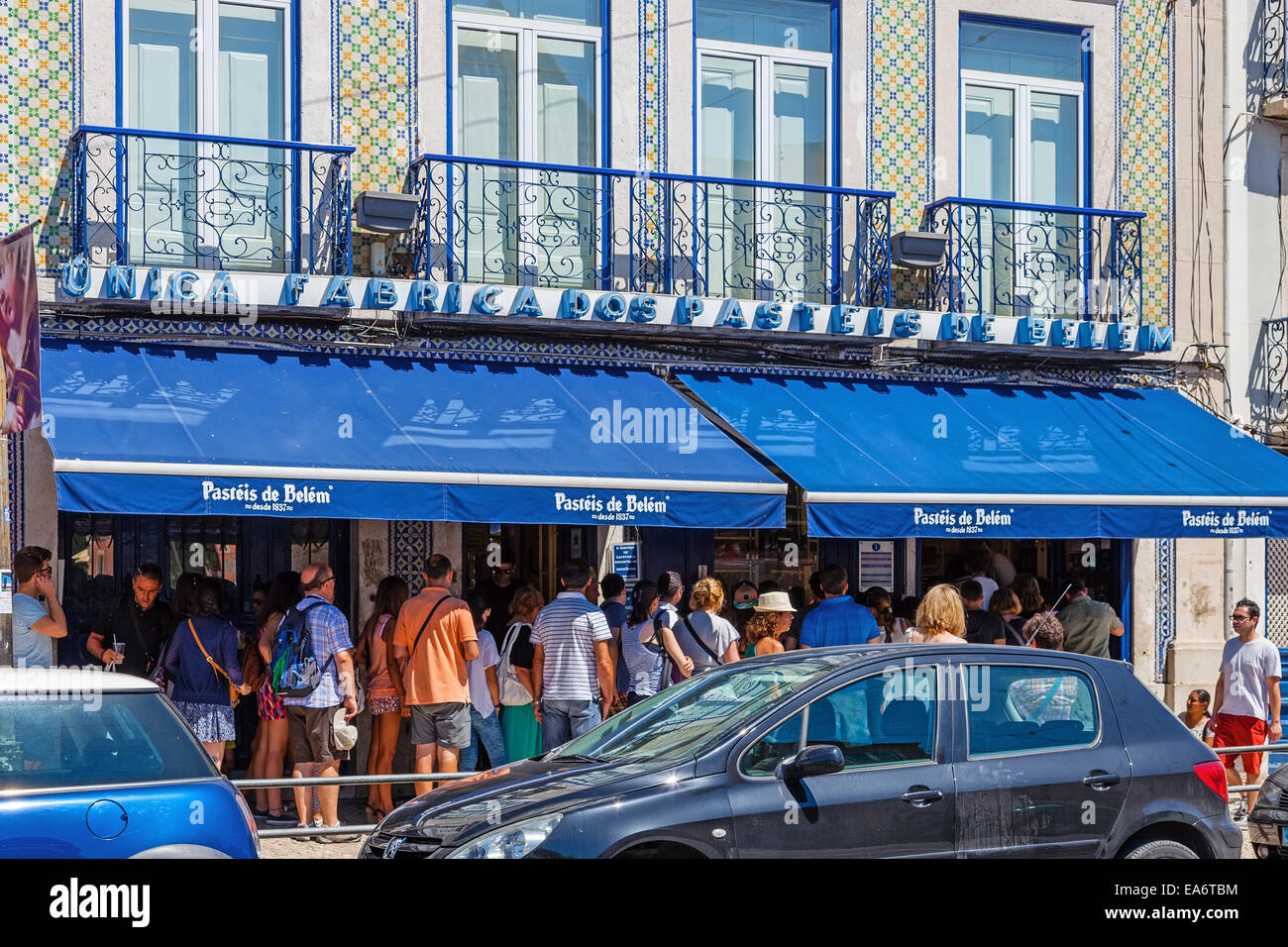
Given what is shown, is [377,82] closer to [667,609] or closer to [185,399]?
[185,399]

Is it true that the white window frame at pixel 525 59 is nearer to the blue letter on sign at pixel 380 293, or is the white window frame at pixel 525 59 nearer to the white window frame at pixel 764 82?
the white window frame at pixel 764 82

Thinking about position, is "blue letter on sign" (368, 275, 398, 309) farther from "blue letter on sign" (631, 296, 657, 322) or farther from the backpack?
the backpack

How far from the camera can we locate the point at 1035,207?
45.9ft

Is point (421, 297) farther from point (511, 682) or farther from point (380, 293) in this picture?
point (511, 682)

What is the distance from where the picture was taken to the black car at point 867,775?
20.9 feet

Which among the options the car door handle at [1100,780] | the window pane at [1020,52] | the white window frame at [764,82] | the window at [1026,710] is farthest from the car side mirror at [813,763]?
the window pane at [1020,52]

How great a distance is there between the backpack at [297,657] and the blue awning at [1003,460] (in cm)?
352

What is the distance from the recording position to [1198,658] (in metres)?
14.4

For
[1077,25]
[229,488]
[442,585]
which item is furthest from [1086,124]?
[229,488]

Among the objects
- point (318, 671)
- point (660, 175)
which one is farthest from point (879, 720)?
point (660, 175)

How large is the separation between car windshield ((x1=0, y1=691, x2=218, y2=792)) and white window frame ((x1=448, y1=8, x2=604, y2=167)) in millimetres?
7553

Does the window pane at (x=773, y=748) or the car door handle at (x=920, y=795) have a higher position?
the window pane at (x=773, y=748)

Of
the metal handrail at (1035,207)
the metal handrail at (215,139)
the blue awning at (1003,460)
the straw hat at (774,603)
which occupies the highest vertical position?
the metal handrail at (215,139)
